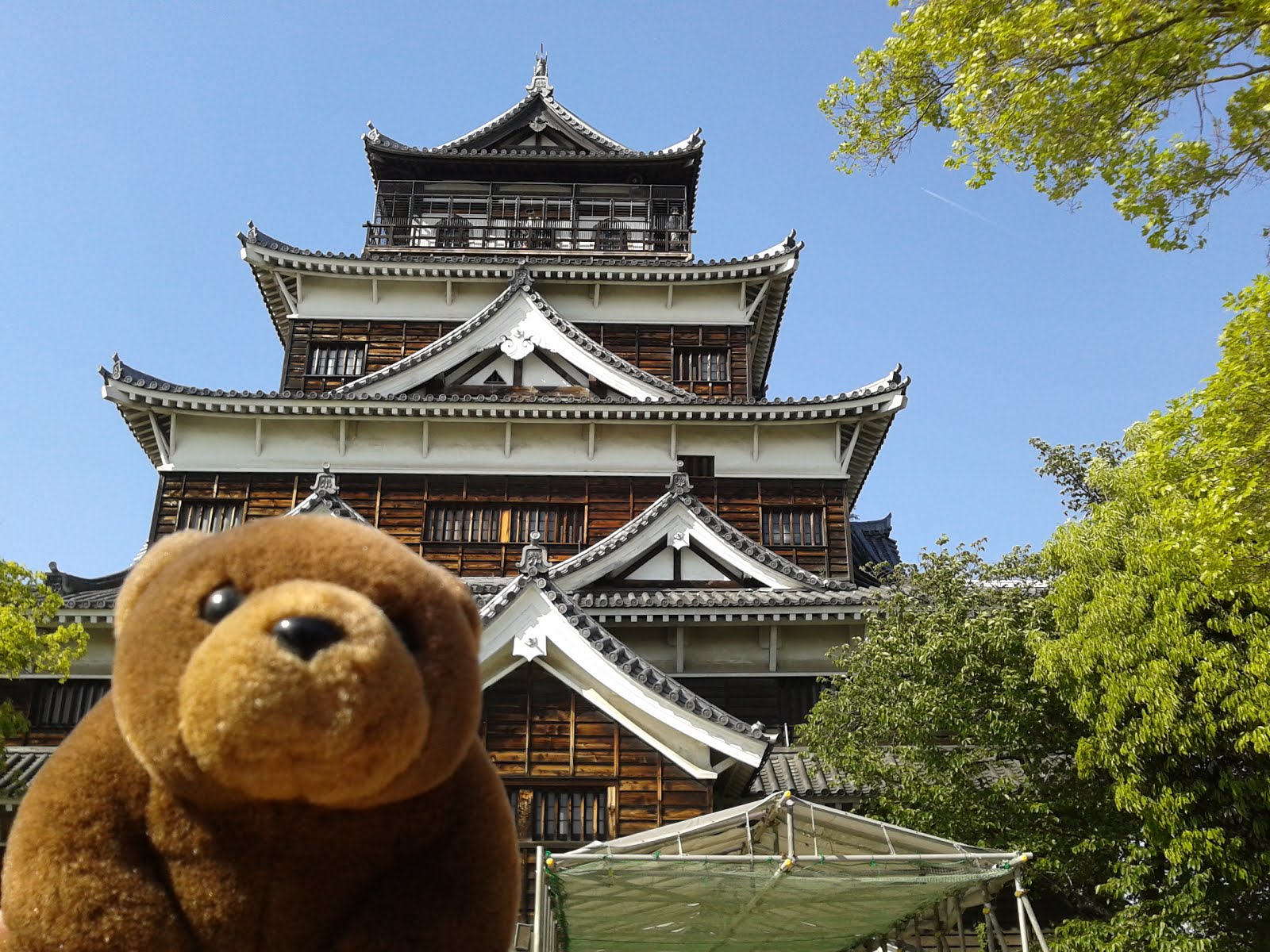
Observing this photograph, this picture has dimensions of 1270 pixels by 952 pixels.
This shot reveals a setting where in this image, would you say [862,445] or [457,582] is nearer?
[457,582]

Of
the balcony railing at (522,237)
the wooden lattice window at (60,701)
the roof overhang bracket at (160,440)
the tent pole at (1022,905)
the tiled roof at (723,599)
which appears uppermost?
the balcony railing at (522,237)

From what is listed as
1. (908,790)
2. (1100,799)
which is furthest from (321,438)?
(1100,799)

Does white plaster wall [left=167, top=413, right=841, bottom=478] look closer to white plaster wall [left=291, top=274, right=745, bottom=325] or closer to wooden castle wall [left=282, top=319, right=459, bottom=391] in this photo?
wooden castle wall [left=282, top=319, right=459, bottom=391]

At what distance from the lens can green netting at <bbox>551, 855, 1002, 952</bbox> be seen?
702 centimetres

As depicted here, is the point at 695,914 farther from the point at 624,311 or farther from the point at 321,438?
the point at 624,311

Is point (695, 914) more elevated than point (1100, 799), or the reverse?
point (1100, 799)

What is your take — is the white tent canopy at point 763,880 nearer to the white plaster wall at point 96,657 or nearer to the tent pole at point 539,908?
the tent pole at point 539,908

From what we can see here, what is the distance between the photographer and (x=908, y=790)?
10.0 meters

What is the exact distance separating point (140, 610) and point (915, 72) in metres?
8.32

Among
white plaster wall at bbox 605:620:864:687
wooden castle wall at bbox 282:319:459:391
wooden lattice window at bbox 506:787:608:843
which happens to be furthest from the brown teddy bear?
wooden castle wall at bbox 282:319:459:391

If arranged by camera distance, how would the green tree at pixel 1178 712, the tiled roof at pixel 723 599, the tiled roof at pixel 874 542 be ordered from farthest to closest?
the tiled roof at pixel 874 542 → the tiled roof at pixel 723 599 → the green tree at pixel 1178 712

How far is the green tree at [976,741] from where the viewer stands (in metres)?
9.84

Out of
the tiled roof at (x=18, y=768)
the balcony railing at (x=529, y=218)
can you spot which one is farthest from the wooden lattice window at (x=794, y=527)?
the tiled roof at (x=18, y=768)

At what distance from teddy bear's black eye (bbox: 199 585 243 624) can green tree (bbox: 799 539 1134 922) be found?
8750 mm
